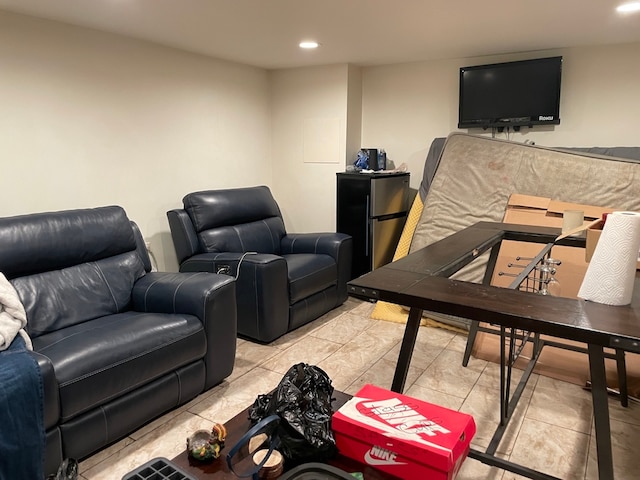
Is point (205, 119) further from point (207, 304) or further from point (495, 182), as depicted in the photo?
point (495, 182)

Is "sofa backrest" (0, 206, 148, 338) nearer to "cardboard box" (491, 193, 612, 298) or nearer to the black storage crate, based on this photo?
the black storage crate

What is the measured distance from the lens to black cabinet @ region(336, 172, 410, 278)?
4141 mm

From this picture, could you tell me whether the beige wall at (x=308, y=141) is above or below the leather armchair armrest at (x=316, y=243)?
above

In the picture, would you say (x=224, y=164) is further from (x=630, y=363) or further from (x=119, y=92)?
(x=630, y=363)

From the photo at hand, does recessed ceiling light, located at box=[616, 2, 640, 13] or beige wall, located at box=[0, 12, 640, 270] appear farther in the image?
beige wall, located at box=[0, 12, 640, 270]

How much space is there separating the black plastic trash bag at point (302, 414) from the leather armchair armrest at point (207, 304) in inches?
38.3

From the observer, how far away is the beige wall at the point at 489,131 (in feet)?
11.7

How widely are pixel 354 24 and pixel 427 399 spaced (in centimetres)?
238

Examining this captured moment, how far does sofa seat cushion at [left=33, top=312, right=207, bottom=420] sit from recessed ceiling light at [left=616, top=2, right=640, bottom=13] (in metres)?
2.98

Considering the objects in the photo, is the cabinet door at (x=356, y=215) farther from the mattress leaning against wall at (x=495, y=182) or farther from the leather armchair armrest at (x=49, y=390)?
the leather armchair armrest at (x=49, y=390)

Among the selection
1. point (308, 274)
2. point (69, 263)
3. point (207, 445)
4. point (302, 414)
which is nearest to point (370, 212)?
point (308, 274)

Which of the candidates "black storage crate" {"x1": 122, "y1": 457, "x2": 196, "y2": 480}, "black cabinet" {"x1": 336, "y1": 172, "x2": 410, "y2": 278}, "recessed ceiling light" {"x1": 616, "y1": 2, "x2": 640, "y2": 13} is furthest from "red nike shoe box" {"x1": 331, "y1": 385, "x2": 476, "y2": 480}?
"black cabinet" {"x1": 336, "y1": 172, "x2": 410, "y2": 278}

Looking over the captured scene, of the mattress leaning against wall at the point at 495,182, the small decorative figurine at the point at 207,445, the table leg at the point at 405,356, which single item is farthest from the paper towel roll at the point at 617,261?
the mattress leaning against wall at the point at 495,182

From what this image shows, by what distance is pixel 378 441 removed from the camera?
51.8 inches
